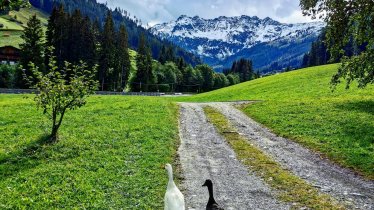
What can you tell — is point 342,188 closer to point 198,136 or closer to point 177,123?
point 198,136

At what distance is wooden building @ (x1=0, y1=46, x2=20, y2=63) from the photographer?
15112cm

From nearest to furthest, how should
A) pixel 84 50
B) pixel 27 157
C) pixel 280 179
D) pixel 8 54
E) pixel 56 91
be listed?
pixel 280 179 < pixel 27 157 < pixel 56 91 < pixel 84 50 < pixel 8 54

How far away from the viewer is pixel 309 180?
16.5 metres

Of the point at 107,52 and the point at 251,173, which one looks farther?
the point at 107,52

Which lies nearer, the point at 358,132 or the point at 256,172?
the point at 256,172

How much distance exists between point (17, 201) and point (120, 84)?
368ft

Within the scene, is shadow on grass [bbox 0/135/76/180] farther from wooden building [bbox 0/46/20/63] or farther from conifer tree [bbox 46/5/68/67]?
wooden building [bbox 0/46/20/63]

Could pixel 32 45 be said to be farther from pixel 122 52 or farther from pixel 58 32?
pixel 122 52

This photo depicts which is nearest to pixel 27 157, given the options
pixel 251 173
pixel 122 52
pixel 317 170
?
pixel 251 173

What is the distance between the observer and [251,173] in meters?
17.3

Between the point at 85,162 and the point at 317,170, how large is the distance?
479 inches

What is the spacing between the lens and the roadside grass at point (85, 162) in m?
12.8

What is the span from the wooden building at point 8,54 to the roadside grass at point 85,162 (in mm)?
138872

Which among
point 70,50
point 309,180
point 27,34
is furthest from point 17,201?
point 70,50
